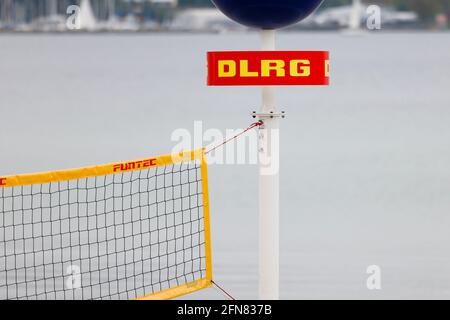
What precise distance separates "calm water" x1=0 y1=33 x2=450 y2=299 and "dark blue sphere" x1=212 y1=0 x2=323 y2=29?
3.13 m

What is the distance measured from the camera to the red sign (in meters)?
6.88

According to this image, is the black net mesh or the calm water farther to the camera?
the calm water

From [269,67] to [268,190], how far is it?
29.1 inches

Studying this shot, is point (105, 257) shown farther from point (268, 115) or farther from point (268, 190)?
point (268, 115)

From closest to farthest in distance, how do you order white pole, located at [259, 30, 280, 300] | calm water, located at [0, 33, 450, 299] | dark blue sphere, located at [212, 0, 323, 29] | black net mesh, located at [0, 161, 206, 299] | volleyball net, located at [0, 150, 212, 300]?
dark blue sphere, located at [212, 0, 323, 29] < white pole, located at [259, 30, 280, 300] < volleyball net, located at [0, 150, 212, 300] < black net mesh, located at [0, 161, 206, 299] < calm water, located at [0, 33, 450, 299]

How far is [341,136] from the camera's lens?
26.1 m

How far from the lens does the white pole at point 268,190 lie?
23.5ft

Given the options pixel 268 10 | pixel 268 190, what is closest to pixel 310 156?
pixel 268 190

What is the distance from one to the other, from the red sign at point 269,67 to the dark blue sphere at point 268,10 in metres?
0.30

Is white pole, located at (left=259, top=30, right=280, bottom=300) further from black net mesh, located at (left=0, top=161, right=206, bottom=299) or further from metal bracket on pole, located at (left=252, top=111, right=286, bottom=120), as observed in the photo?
black net mesh, located at (left=0, top=161, right=206, bottom=299)

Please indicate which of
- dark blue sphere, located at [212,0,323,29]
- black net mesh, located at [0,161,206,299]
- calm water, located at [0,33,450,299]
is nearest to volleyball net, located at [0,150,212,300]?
black net mesh, located at [0,161,206,299]

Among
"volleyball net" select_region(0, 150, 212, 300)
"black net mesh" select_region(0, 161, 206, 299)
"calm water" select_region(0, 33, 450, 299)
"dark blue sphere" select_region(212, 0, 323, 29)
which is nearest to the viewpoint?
"dark blue sphere" select_region(212, 0, 323, 29)

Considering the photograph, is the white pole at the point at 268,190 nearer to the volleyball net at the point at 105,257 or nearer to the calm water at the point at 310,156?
the volleyball net at the point at 105,257
